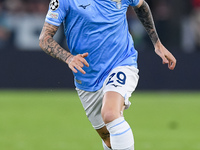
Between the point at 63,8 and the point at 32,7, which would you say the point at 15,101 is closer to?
the point at 32,7

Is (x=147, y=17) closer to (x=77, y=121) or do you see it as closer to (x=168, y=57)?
Answer: (x=168, y=57)

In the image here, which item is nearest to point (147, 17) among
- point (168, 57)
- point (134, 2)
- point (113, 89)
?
point (134, 2)

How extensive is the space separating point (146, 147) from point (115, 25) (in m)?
3.31

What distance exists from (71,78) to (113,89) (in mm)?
11655

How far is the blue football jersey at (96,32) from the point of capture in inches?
257

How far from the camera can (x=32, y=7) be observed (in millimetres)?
19953

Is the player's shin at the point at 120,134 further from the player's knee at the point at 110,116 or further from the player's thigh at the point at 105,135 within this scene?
the player's thigh at the point at 105,135

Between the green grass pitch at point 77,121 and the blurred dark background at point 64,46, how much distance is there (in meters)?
0.32

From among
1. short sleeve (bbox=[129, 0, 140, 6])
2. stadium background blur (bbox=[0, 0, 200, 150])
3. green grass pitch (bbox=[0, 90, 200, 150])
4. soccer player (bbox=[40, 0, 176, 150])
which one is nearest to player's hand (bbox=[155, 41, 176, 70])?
soccer player (bbox=[40, 0, 176, 150])

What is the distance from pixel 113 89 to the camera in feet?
21.2

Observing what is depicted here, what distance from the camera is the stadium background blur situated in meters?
13.1

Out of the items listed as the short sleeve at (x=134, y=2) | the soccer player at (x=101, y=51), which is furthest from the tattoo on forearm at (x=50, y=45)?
the short sleeve at (x=134, y=2)

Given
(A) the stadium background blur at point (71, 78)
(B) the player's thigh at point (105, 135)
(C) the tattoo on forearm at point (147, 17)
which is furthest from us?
(A) the stadium background blur at point (71, 78)

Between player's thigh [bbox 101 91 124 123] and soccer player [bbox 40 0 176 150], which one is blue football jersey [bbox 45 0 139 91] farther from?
player's thigh [bbox 101 91 124 123]
